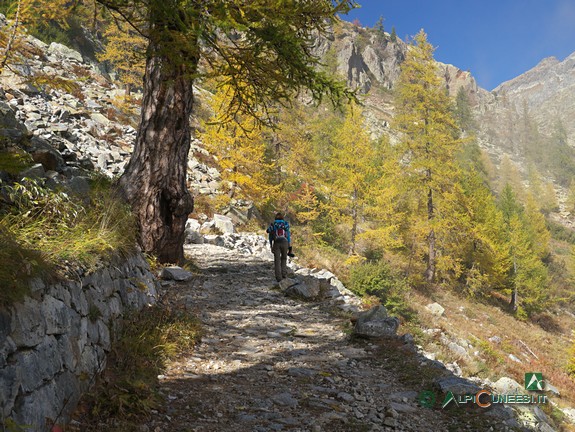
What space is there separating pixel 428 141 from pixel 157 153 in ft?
59.4

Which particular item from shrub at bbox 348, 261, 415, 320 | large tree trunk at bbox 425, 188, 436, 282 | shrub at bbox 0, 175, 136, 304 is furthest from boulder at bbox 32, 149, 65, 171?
large tree trunk at bbox 425, 188, 436, 282

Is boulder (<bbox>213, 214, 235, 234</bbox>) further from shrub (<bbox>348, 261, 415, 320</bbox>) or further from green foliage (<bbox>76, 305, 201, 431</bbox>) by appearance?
green foliage (<bbox>76, 305, 201, 431</bbox>)

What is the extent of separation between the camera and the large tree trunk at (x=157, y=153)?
24.1 feet

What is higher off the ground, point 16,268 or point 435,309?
point 16,268

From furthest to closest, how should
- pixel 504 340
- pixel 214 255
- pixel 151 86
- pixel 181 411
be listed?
pixel 504 340 < pixel 214 255 < pixel 151 86 < pixel 181 411

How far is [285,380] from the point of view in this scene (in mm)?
4504

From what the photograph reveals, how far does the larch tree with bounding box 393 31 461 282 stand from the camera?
21.6 metres

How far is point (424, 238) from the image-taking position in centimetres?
2423

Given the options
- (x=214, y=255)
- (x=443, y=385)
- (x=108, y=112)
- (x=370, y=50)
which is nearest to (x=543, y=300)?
(x=214, y=255)

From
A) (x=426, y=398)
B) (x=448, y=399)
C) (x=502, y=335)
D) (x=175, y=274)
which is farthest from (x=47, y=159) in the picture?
(x=502, y=335)

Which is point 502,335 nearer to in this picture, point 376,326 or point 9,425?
point 376,326

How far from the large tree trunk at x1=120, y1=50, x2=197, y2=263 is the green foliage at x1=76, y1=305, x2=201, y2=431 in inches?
103

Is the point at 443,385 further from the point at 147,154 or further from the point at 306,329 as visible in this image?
the point at 147,154

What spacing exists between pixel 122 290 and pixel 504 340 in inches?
779
